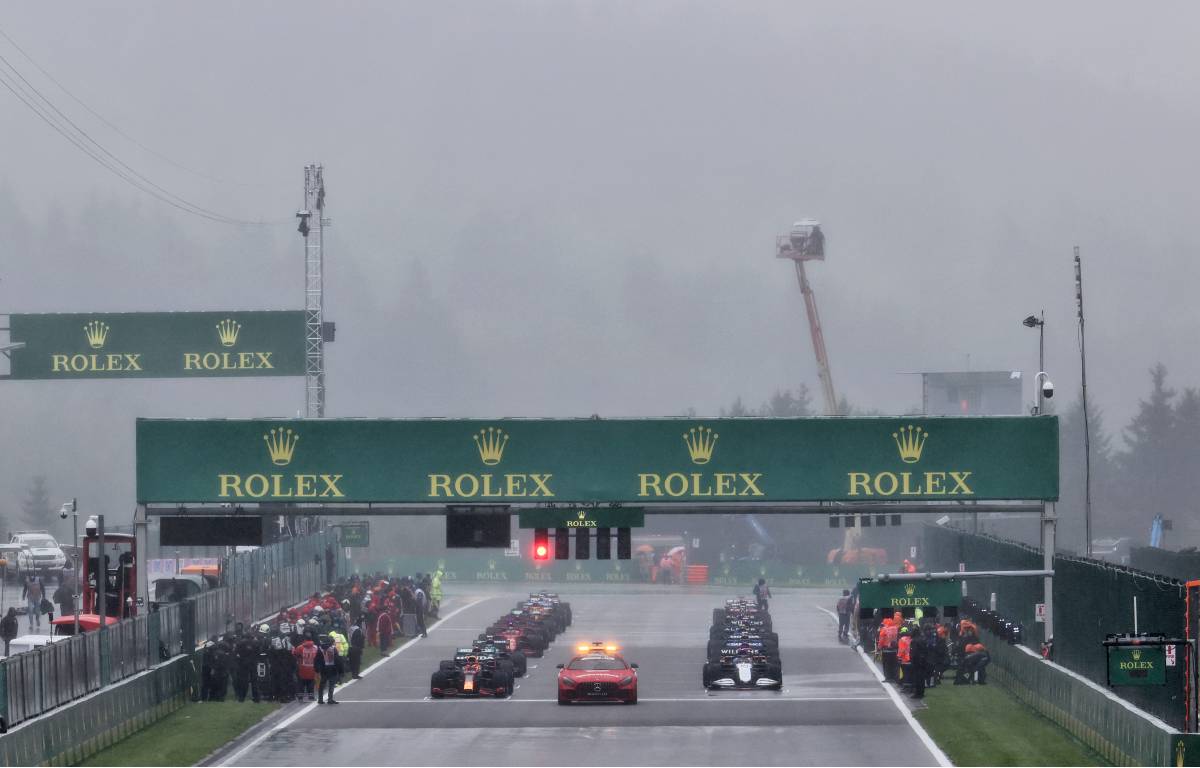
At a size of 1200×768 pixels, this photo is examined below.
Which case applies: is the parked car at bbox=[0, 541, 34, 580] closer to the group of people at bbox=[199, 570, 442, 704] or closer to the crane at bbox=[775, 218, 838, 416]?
the group of people at bbox=[199, 570, 442, 704]

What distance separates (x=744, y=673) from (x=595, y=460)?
6.23 m

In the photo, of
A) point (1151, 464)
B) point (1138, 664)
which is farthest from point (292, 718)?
point (1151, 464)

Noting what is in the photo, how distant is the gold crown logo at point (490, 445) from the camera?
41.1 metres

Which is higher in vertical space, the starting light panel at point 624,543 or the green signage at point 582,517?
the green signage at point 582,517

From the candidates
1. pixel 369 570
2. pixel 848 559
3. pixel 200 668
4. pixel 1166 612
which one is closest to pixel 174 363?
pixel 200 668

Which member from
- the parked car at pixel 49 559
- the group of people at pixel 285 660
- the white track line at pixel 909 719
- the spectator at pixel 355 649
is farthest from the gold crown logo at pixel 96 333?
the white track line at pixel 909 719

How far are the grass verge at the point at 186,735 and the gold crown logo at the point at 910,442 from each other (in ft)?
47.6

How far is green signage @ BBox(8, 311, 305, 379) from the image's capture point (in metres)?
63.5

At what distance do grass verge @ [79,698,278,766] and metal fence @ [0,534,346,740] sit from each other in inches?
45.8

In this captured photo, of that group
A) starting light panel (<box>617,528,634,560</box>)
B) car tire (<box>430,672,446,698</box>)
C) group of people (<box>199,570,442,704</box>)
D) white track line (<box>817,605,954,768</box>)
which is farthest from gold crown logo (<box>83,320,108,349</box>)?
starting light panel (<box>617,528,634,560</box>)

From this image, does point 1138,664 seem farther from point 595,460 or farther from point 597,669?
point 595,460

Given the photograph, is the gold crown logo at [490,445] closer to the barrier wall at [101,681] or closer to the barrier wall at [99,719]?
the barrier wall at [101,681]

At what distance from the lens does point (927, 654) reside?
41.7 m

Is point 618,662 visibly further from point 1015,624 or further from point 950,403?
point 950,403
